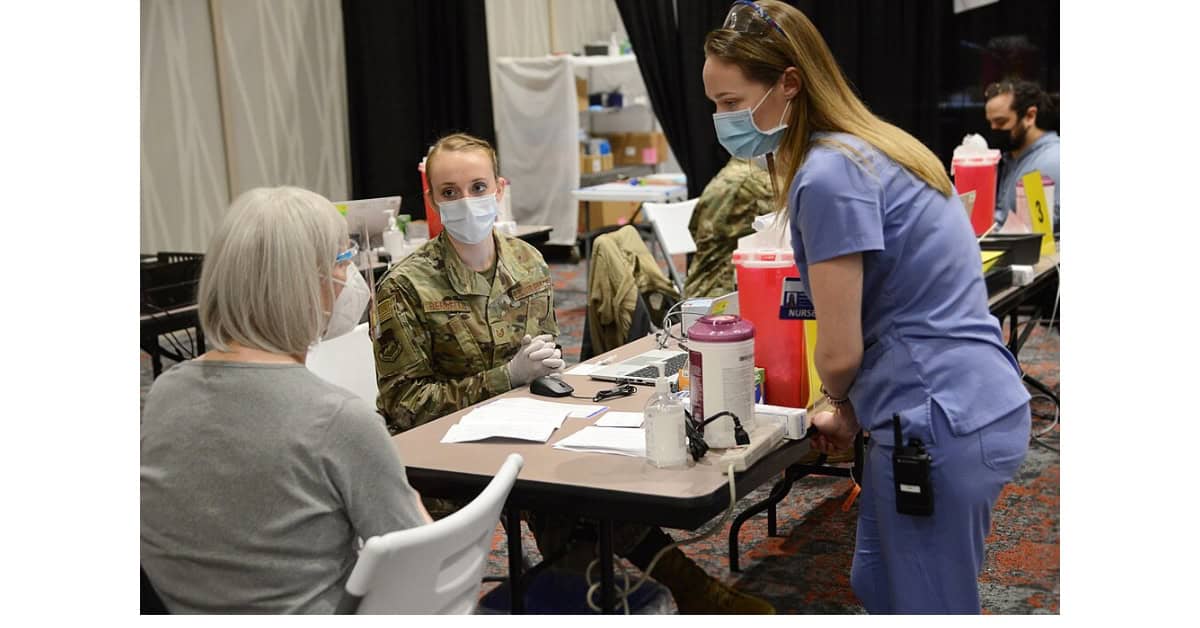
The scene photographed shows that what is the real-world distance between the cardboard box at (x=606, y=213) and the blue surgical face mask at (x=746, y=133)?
6.95 m

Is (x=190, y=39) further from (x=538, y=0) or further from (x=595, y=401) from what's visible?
(x=595, y=401)

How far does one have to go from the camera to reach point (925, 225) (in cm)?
168

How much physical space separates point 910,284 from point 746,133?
0.38 metres

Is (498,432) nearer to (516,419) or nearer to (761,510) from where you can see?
(516,419)

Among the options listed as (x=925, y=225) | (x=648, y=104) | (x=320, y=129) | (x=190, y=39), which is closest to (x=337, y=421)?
(x=925, y=225)

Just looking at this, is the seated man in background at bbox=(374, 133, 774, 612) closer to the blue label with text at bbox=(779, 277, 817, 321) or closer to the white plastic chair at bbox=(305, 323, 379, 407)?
the white plastic chair at bbox=(305, 323, 379, 407)

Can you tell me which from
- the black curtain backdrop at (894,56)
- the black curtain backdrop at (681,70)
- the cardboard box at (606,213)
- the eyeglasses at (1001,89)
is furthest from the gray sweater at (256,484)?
the cardboard box at (606,213)

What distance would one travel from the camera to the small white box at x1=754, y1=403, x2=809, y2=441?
200 centimetres

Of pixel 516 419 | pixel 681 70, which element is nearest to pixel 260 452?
pixel 516 419

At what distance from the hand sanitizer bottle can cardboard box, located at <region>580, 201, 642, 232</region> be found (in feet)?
23.0

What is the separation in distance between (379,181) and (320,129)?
562 millimetres

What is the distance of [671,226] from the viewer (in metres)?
4.95

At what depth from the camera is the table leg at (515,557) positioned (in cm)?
196

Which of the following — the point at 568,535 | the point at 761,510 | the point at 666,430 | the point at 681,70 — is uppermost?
the point at 681,70
